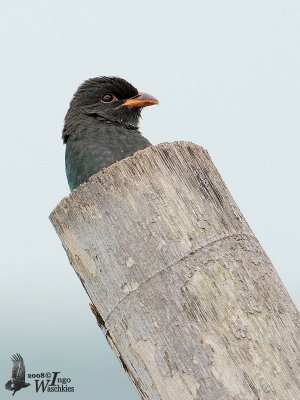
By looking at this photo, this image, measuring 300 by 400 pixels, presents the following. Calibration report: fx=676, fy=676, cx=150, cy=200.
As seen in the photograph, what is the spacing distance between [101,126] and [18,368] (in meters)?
3.93

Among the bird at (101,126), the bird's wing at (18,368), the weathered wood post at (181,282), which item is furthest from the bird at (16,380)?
the weathered wood post at (181,282)

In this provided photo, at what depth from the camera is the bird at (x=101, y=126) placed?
22.2 feet

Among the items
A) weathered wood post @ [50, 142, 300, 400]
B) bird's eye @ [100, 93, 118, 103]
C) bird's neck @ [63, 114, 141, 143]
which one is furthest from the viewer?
bird's eye @ [100, 93, 118, 103]

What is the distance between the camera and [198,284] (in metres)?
3.39

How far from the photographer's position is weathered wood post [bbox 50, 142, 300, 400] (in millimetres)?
3264

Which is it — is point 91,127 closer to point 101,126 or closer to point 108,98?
point 101,126

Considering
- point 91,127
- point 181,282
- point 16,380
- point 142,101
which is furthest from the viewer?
point 16,380

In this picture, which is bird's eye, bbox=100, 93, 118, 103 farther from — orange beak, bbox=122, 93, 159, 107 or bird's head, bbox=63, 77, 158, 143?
orange beak, bbox=122, 93, 159, 107

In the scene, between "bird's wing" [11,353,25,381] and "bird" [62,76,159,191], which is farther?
"bird's wing" [11,353,25,381]

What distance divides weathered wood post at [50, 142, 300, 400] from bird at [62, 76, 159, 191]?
9.82 feet

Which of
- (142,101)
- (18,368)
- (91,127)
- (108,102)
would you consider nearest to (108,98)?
(108,102)

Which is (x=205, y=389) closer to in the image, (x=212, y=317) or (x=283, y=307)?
(x=212, y=317)

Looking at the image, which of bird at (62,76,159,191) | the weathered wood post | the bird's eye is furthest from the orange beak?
the weathered wood post

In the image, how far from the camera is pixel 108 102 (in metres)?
7.47
